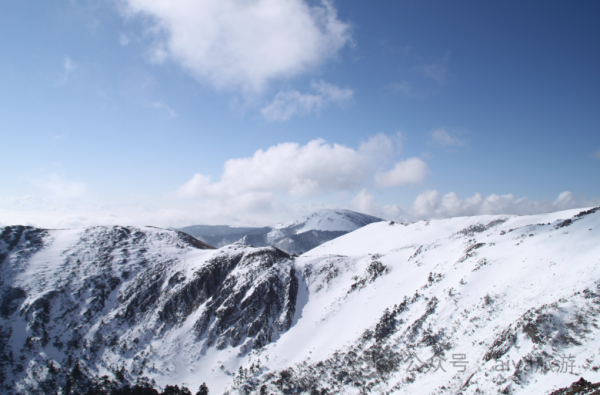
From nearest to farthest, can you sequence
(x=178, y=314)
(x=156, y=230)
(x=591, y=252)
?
(x=591, y=252) < (x=178, y=314) < (x=156, y=230)

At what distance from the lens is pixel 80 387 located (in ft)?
143

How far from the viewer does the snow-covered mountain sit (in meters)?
28.7

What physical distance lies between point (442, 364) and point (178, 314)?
52604 millimetres

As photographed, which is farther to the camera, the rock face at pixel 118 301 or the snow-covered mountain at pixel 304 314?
the rock face at pixel 118 301

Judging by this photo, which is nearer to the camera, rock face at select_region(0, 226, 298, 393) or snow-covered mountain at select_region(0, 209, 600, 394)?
snow-covered mountain at select_region(0, 209, 600, 394)

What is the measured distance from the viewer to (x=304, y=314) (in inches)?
2190

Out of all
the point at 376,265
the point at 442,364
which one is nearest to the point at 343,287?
the point at 376,265

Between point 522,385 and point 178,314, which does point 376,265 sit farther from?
point 178,314

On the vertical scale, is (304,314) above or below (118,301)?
below

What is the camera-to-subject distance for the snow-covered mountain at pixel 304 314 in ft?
94.1

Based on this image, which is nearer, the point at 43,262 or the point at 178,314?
the point at 178,314

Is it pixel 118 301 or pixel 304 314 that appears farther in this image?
pixel 118 301

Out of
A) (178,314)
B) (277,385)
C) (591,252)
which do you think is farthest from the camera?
(178,314)

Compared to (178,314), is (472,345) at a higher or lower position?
higher
